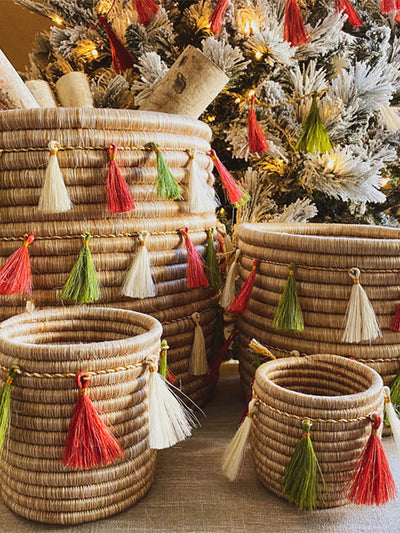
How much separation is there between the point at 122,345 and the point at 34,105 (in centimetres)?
50

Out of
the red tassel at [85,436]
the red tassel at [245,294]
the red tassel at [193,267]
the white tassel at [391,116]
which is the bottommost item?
the red tassel at [85,436]

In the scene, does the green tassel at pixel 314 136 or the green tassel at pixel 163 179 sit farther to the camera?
the green tassel at pixel 314 136

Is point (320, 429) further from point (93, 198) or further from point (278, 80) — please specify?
point (278, 80)

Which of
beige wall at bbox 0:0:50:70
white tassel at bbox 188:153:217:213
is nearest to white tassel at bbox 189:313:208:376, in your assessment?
white tassel at bbox 188:153:217:213

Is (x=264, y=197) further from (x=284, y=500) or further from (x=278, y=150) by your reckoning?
(x=284, y=500)

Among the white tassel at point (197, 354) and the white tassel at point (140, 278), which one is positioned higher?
the white tassel at point (140, 278)

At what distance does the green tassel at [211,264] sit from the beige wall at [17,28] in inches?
53.9

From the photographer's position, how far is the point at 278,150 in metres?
1.26

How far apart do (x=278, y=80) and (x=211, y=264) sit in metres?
0.54

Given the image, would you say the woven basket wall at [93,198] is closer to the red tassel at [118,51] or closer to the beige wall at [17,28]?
the red tassel at [118,51]

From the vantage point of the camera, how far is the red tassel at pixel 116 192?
0.83 m

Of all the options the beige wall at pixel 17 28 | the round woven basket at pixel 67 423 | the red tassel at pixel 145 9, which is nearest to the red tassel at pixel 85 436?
the round woven basket at pixel 67 423

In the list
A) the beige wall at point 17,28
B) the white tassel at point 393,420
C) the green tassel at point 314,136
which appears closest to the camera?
the white tassel at point 393,420

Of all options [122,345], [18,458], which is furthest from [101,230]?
[18,458]
